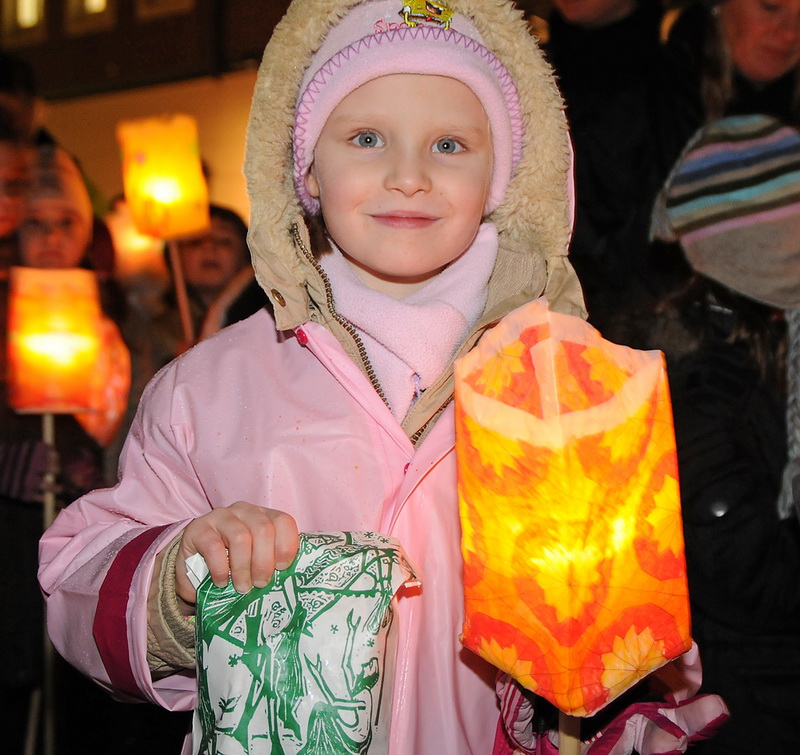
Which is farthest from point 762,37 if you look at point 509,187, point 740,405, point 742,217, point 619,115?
point 509,187

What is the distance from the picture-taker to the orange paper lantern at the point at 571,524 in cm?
68

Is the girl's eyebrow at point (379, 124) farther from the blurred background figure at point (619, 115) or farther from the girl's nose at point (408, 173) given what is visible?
the blurred background figure at point (619, 115)

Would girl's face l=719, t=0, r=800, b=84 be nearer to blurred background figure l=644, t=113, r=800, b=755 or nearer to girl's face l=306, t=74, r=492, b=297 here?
blurred background figure l=644, t=113, r=800, b=755

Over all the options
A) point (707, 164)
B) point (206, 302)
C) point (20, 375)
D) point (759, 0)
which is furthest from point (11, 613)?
point (759, 0)

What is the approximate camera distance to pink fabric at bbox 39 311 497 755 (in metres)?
0.86

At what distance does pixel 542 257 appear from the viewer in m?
1.06

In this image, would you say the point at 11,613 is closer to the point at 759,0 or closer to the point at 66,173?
the point at 66,173

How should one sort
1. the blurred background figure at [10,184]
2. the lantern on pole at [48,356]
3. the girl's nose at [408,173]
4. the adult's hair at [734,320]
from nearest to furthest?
the girl's nose at [408,173] < the adult's hair at [734,320] < the lantern on pole at [48,356] < the blurred background figure at [10,184]

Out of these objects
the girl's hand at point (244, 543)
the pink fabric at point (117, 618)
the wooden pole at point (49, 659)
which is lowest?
the wooden pole at point (49, 659)

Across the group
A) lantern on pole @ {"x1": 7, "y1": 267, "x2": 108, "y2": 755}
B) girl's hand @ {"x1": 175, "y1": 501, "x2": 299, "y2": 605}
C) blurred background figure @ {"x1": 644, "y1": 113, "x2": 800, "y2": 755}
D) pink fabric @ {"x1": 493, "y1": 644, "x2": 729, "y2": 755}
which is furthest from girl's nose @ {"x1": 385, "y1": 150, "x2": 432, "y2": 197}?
lantern on pole @ {"x1": 7, "y1": 267, "x2": 108, "y2": 755}

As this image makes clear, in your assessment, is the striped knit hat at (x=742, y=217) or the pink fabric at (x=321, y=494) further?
the striped knit hat at (x=742, y=217)

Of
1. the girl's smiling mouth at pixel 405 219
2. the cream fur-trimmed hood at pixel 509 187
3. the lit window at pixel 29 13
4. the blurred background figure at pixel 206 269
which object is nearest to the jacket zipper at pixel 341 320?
the cream fur-trimmed hood at pixel 509 187

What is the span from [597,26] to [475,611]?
5.62ft

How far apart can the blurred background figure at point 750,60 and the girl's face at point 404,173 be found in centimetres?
123
